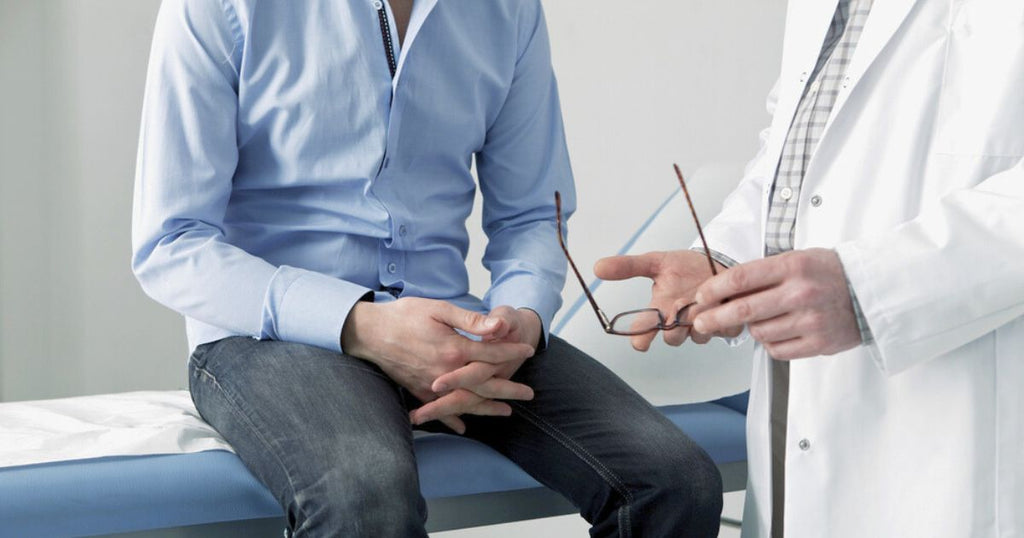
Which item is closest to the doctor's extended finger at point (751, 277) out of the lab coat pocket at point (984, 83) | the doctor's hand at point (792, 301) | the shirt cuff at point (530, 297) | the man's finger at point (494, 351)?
the doctor's hand at point (792, 301)

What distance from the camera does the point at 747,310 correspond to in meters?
1.13

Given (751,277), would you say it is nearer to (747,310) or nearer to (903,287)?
(747,310)

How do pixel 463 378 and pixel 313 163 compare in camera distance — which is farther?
pixel 313 163

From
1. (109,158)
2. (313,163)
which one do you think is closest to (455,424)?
(313,163)

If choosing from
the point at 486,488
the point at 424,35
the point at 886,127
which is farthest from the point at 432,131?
the point at 886,127

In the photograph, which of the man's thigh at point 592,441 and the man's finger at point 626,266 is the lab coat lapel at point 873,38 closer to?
the man's finger at point 626,266

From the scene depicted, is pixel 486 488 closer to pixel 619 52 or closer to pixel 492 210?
pixel 492 210

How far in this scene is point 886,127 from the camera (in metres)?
1.26

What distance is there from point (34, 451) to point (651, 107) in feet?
6.00

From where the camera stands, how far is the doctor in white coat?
1.14 m

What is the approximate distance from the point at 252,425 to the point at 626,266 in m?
0.48

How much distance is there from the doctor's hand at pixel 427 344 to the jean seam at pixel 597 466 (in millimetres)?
63

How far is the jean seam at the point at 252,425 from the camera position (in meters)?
1.25

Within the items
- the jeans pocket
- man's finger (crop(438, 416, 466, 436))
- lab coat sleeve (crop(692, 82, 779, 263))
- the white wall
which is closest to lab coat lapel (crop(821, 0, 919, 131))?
lab coat sleeve (crop(692, 82, 779, 263))
